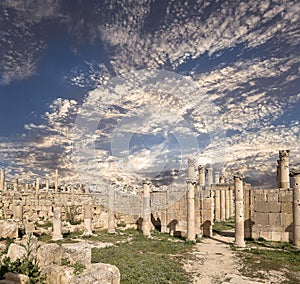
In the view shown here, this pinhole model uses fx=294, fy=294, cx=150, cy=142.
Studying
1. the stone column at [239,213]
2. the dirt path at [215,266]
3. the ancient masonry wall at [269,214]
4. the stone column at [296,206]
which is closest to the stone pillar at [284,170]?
the ancient masonry wall at [269,214]

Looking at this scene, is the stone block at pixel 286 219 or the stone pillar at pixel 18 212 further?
the stone pillar at pixel 18 212

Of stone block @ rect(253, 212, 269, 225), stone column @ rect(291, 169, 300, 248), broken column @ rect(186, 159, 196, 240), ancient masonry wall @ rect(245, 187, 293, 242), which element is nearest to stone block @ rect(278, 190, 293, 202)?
ancient masonry wall @ rect(245, 187, 293, 242)

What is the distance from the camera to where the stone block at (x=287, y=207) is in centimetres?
2081

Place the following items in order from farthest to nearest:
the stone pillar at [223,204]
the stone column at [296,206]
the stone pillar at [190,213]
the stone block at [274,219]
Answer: the stone pillar at [223,204]
the stone pillar at [190,213]
the stone block at [274,219]
the stone column at [296,206]

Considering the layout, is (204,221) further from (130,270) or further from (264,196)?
(130,270)

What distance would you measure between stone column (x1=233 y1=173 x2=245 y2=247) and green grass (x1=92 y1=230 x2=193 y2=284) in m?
3.64

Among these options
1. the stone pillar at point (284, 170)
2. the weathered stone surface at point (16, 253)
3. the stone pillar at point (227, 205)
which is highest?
the stone pillar at point (284, 170)

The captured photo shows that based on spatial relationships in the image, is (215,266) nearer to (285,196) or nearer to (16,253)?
(16,253)

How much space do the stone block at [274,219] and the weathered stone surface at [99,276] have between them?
16.6 m

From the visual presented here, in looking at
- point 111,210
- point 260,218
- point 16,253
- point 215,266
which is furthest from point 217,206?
point 16,253

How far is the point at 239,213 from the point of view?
2005 cm

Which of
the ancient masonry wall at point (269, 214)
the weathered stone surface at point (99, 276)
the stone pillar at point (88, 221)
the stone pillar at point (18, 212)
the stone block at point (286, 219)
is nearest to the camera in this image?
the weathered stone surface at point (99, 276)

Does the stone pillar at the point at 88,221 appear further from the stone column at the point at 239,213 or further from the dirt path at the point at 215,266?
the stone column at the point at 239,213

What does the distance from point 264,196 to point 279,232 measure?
8.86 ft
